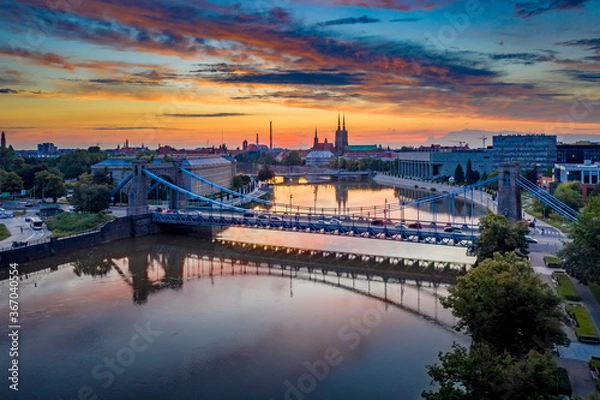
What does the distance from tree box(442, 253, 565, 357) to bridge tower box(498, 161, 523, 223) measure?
10.4m

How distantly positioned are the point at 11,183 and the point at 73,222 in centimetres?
1600

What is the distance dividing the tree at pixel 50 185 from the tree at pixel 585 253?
33.1 m

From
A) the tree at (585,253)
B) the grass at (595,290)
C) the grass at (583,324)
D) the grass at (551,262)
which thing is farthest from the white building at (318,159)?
the grass at (583,324)

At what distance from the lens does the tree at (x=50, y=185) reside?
37031 millimetres

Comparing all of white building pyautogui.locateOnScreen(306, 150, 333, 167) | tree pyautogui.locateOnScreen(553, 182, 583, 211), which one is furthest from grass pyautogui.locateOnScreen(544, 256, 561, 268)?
white building pyautogui.locateOnScreen(306, 150, 333, 167)

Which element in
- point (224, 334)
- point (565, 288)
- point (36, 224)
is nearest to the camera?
point (224, 334)

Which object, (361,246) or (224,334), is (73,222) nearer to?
(361,246)

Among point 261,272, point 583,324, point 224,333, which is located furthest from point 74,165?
point 583,324

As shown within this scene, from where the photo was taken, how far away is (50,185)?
37.0 m

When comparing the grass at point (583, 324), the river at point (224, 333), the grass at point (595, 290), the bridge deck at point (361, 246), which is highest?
the grass at point (595, 290)

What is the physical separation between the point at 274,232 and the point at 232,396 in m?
19.3

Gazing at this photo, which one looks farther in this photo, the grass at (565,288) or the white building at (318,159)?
the white building at (318,159)

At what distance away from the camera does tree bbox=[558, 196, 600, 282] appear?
1332 cm

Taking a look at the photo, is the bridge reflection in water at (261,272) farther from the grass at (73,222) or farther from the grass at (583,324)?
the grass at (73,222)
